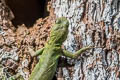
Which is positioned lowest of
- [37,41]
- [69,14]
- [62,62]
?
[62,62]

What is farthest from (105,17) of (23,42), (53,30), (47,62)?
(23,42)

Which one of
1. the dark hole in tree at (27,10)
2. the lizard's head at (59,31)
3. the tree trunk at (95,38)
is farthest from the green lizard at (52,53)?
the dark hole in tree at (27,10)

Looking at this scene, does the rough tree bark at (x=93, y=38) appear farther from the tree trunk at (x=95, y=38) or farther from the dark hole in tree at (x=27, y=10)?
the dark hole in tree at (x=27, y=10)

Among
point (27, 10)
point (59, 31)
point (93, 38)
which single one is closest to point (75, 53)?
point (93, 38)

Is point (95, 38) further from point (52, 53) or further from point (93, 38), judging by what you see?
point (52, 53)

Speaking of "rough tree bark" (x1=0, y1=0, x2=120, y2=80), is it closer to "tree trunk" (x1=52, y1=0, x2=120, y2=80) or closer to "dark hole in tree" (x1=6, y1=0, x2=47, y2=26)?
"tree trunk" (x1=52, y1=0, x2=120, y2=80)

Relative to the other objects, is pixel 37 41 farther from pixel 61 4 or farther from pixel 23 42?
pixel 61 4

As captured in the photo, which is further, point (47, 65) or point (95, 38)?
point (47, 65)
